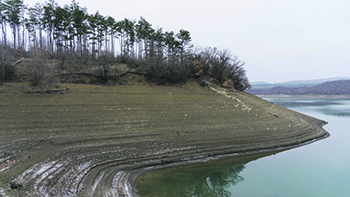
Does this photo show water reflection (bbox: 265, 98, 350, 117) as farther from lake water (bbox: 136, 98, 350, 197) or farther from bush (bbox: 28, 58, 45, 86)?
bush (bbox: 28, 58, 45, 86)

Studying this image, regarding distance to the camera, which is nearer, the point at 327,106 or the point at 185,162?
the point at 185,162

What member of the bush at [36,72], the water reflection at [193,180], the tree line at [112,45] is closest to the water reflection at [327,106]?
the tree line at [112,45]

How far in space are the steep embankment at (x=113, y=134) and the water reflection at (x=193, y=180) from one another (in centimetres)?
91

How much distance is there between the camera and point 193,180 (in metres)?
11.8

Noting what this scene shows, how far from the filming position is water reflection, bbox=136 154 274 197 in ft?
34.1

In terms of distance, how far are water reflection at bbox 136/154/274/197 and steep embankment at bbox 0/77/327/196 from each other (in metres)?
0.91

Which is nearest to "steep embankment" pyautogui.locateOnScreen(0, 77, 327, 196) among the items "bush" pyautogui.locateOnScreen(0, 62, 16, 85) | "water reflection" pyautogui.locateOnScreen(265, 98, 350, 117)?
"bush" pyautogui.locateOnScreen(0, 62, 16, 85)

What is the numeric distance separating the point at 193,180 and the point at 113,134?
22.9 feet

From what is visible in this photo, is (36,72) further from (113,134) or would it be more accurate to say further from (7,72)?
(113,134)

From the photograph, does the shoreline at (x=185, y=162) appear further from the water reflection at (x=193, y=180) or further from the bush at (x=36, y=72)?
the bush at (x=36, y=72)

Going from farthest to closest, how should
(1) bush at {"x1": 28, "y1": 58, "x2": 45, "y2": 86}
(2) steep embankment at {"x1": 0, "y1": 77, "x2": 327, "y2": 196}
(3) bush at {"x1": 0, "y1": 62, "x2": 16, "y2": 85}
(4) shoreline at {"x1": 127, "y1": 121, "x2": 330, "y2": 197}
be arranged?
(3) bush at {"x1": 0, "y1": 62, "x2": 16, "y2": 85} < (1) bush at {"x1": 28, "y1": 58, "x2": 45, "y2": 86} < (4) shoreline at {"x1": 127, "y1": 121, "x2": 330, "y2": 197} < (2) steep embankment at {"x1": 0, "y1": 77, "x2": 327, "y2": 196}

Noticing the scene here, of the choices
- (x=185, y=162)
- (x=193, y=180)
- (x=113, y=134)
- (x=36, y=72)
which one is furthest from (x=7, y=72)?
(x=193, y=180)

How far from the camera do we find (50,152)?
37.9 feet

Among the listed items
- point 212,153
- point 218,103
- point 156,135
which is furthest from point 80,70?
point 212,153
